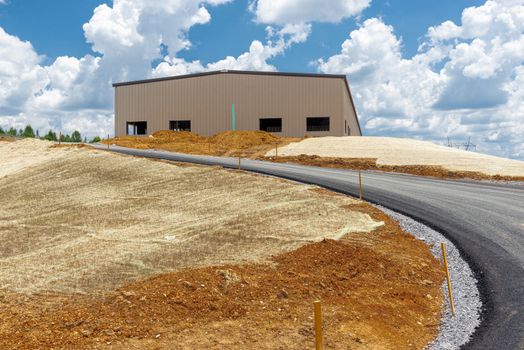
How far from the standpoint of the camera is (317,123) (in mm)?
51969

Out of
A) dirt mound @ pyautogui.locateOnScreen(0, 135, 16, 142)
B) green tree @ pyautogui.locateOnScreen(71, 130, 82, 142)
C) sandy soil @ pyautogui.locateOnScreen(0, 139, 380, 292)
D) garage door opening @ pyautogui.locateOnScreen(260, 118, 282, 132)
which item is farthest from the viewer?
green tree @ pyautogui.locateOnScreen(71, 130, 82, 142)

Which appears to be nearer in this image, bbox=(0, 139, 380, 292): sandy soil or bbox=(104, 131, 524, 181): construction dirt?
bbox=(0, 139, 380, 292): sandy soil

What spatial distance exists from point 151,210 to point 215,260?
24.7 feet

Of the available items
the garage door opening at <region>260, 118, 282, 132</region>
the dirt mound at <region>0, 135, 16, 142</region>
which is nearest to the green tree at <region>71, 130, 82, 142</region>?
the dirt mound at <region>0, 135, 16, 142</region>

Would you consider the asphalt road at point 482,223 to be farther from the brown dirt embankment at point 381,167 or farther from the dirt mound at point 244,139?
the dirt mound at point 244,139

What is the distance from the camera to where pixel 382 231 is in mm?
12977

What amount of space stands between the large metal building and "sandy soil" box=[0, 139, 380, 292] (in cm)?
2685

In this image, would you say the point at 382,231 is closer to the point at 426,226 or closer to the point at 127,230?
the point at 426,226

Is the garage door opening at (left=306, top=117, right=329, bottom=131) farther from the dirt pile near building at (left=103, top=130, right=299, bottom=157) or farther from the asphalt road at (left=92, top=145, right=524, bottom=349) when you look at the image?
the asphalt road at (left=92, top=145, right=524, bottom=349)

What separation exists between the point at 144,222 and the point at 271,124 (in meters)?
39.3

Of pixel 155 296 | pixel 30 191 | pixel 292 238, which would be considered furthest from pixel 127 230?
pixel 30 191

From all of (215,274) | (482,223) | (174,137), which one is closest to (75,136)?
(174,137)

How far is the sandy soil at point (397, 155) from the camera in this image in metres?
30.0

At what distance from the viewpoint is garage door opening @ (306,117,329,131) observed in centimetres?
5128
